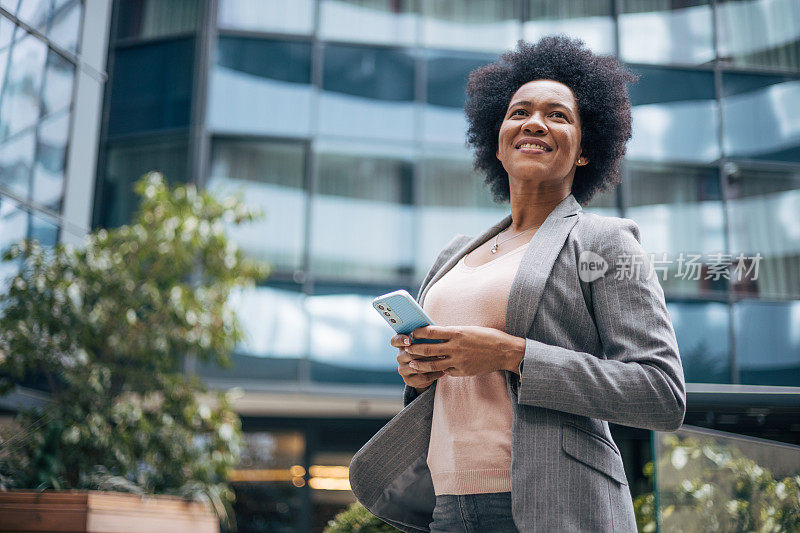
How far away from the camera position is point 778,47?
304cm

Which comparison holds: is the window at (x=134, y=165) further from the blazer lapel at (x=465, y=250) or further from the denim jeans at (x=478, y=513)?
the denim jeans at (x=478, y=513)

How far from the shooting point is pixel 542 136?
175 cm

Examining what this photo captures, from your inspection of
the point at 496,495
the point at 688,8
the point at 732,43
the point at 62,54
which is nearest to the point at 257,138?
the point at 62,54

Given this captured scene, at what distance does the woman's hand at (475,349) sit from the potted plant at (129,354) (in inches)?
184

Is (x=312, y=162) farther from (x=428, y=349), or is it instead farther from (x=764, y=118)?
(x=428, y=349)

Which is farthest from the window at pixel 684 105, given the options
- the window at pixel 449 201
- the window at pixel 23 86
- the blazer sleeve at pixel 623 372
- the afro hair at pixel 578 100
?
the window at pixel 449 201

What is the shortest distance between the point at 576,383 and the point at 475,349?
175mm

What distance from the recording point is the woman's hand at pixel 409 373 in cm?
156

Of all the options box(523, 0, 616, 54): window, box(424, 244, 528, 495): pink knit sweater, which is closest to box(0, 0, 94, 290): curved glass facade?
box(523, 0, 616, 54): window

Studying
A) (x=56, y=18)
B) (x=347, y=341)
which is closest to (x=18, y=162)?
(x=56, y=18)

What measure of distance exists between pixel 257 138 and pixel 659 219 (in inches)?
205

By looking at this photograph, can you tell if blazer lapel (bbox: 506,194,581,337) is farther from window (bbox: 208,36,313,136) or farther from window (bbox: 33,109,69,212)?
window (bbox: 208,36,313,136)

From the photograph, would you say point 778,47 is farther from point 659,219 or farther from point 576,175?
point 659,219

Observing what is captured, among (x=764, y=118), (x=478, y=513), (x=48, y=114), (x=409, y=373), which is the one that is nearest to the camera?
(x=478, y=513)
